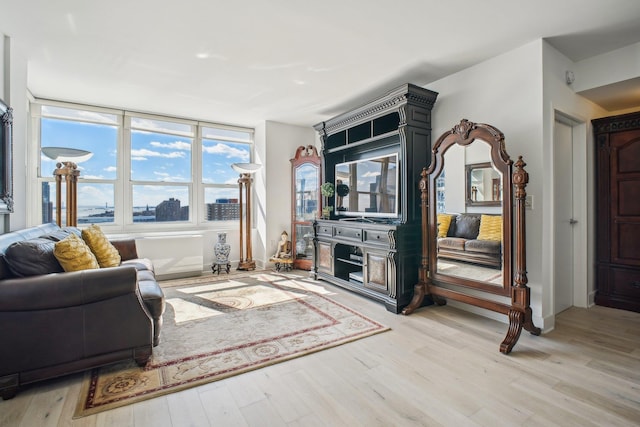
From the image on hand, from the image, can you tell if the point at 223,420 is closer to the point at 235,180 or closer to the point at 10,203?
the point at 10,203

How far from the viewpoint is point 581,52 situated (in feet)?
9.61

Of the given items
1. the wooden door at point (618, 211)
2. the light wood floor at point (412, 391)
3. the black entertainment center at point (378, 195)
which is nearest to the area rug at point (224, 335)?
the light wood floor at point (412, 391)

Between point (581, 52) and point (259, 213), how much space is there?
184 inches

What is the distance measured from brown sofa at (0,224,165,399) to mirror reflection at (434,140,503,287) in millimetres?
2678

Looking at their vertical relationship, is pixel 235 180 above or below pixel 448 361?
above

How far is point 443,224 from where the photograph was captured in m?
3.14

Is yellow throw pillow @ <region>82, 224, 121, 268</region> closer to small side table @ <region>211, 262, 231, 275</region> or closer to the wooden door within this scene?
small side table @ <region>211, 262, 231, 275</region>

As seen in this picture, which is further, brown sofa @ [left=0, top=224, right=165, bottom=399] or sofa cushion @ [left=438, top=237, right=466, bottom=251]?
sofa cushion @ [left=438, top=237, right=466, bottom=251]

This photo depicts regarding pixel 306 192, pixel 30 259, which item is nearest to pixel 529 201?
pixel 306 192

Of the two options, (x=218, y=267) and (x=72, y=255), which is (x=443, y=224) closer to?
(x=72, y=255)

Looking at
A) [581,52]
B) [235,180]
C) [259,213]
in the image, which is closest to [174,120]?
[235,180]

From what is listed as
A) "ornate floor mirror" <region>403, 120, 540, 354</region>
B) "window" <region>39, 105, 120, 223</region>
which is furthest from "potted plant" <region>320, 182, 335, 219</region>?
"window" <region>39, 105, 120, 223</region>

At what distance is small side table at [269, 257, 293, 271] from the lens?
511 centimetres

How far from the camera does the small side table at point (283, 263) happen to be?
5105 millimetres
